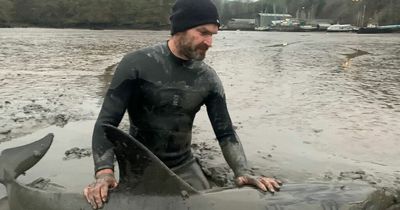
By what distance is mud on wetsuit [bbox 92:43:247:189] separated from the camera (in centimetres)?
378

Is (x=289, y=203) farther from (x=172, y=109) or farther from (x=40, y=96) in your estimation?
(x=40, y=96)

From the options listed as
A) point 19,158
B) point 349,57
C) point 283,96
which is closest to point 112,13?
point 349,57

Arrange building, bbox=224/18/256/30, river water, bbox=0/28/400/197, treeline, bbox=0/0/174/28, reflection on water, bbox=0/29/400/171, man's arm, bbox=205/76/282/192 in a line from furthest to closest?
building, bbox=224/18/256/30 < treeline, bbox=0/0/174/28 < reflection on water, bbox=0/29/400/171 < river water, bbox=0/28/400/197 < man's arm, bbox=205/76/282/192

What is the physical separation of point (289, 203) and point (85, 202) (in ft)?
4.31

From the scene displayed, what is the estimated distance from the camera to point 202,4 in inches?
144

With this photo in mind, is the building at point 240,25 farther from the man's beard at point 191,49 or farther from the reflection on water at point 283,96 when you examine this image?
the man's beard at point 191,49

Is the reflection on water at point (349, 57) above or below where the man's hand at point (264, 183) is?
below

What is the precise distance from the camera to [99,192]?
10.3 ft

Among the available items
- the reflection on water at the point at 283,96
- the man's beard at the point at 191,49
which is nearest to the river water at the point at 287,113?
the reflection on water at the point at 283,96

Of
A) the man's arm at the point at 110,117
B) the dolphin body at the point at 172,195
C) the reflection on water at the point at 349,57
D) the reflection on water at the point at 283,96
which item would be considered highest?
the man's arm at the point at 110,117

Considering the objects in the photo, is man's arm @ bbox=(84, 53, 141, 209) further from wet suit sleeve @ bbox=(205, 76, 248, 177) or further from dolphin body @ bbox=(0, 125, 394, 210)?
wet suit sleeve @ bbox=(205, 76, 248, 177)

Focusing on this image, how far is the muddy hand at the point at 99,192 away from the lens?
10.1 ft

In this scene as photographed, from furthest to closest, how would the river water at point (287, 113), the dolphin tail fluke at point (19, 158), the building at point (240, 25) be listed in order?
the building at point (240, 25) < the river water at point (287, 113) < the dolphin tail fluke at point (19, 158)

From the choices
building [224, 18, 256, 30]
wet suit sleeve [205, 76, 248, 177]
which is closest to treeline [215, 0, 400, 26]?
building [224, 18, 256, 30]
